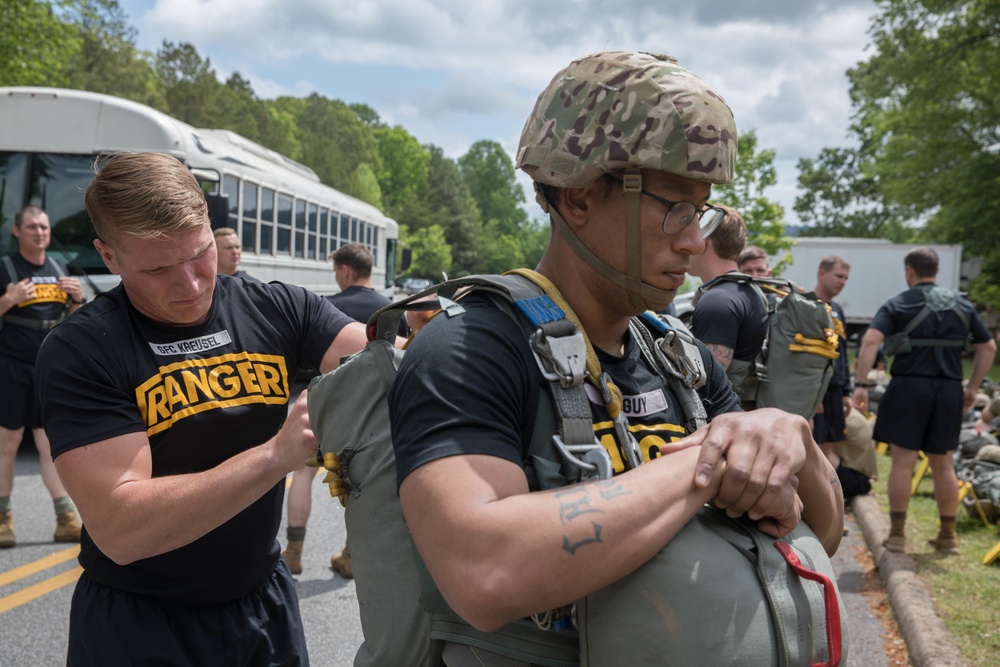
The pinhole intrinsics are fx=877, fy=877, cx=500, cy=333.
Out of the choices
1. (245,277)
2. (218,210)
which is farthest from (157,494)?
(218,210)

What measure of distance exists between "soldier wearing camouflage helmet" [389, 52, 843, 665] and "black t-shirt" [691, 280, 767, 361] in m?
3.13

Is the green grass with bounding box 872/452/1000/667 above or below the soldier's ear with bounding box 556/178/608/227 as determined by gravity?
below

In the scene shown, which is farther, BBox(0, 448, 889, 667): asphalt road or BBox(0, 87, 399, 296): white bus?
BBox(0, 87, 399, 296): white bus

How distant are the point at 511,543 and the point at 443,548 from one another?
11 centimetres

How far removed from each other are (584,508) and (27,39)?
2248 centimetres

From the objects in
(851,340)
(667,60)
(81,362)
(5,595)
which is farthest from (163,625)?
(851,340)

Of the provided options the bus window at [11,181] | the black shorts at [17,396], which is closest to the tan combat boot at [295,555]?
the black shorts at [17,396]

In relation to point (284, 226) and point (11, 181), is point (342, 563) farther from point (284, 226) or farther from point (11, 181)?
point (284, 226)

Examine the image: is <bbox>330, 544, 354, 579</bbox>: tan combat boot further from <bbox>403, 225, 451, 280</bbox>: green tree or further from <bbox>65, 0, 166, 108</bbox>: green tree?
<bbox>403, 225, 451, 280</bbox>: green tree

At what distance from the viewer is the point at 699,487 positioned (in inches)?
53.6

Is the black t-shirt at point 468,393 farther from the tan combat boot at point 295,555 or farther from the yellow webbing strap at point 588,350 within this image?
the tan combat boot at point 295,555

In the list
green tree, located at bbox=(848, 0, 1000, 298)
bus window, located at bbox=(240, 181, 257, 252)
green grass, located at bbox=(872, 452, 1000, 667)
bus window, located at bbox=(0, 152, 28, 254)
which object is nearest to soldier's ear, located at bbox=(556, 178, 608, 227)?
green grass, located at bbox=(872, 452, 1000, 667)

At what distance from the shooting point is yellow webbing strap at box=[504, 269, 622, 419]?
1.58 meters

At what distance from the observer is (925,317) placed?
682 cm
